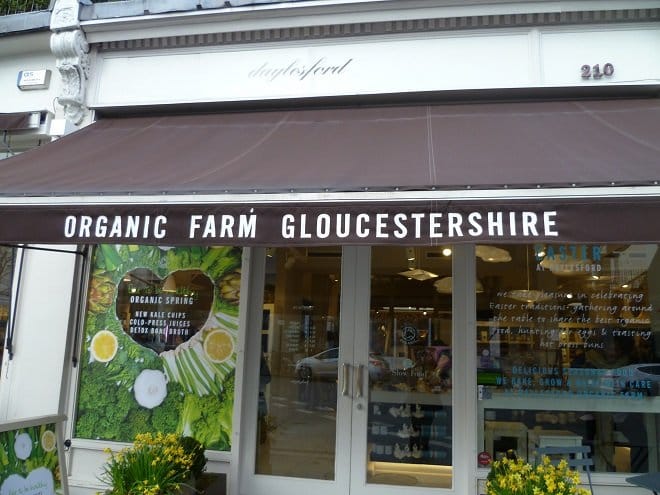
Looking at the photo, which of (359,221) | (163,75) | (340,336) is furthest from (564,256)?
(163,75)

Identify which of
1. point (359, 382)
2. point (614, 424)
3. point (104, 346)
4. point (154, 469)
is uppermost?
point (104, 346)

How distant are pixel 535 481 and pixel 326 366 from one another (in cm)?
223

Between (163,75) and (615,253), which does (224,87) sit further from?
(615,253)

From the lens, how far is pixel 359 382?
16.8 ft

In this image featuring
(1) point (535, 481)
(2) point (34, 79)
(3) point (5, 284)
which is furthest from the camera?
(2) point (34, 79)

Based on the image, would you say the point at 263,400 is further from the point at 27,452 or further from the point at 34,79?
the point at 34,79

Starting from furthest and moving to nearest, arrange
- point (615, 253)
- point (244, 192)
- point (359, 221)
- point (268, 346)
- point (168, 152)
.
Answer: point (268, 346), point (615, 253), point (168, 152), point (244, 192), point (359, 221)

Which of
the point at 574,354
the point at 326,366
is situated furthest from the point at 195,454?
the point at 574,354

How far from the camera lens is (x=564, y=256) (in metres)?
5.05

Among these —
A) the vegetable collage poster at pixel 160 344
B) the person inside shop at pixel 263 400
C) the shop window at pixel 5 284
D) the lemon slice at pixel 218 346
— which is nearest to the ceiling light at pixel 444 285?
the person inside shop at pixel 263 400

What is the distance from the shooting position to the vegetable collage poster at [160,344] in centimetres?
527

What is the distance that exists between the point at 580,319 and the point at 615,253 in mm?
706

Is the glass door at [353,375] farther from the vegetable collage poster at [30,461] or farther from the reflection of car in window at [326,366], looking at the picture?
the vegetable collage poster at [30,461]

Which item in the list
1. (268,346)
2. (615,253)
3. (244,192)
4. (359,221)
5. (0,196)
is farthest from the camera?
(268,346)
